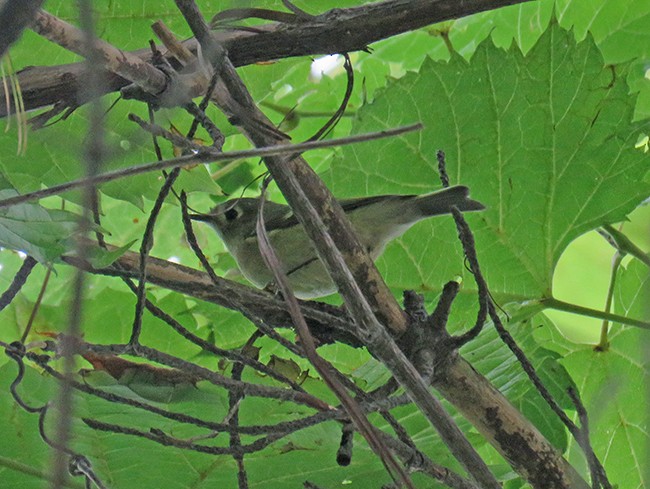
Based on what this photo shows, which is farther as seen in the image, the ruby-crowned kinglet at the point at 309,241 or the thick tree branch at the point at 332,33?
the ruby-crowned kinglet at the point at 309,241

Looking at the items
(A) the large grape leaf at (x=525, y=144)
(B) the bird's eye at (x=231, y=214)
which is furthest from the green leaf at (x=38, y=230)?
(B) the bird's eye at (x=231, y=214)

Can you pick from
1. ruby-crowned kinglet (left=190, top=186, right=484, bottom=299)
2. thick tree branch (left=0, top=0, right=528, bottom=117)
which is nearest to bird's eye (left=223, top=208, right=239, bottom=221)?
ruby-crowned kinglet (left=190, top=186, right=484, bottom=299)

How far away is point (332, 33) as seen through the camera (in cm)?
170

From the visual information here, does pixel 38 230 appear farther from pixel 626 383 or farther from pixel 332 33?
pixel 626 383

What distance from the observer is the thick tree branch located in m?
1.68

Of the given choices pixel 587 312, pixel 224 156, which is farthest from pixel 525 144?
pixel 224 156

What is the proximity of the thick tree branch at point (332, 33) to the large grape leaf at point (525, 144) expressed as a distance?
771 millimetres

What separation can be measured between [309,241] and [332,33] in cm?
73

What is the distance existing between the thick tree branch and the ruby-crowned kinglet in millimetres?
491

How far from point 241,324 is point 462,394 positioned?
99 cm

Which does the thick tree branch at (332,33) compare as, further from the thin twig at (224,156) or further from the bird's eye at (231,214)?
the bird's eye at (231,214)

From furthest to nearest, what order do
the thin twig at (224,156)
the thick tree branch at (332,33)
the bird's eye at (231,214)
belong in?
the bird's eye at (231,214) → the thick tree branch at (332,33) → the thin twig at (224,156)

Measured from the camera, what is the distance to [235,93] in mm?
1509

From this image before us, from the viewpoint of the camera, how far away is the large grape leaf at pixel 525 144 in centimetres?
246
